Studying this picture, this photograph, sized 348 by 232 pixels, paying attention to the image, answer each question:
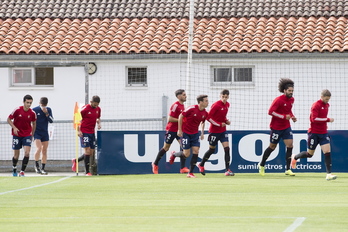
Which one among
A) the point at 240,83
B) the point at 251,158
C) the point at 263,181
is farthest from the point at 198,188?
the point at 240,83

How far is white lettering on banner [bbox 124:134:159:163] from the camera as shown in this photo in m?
20.5

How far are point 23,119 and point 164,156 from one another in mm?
3458

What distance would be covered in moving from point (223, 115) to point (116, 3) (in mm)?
11698

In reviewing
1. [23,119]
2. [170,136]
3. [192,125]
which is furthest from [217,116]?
[23,119]

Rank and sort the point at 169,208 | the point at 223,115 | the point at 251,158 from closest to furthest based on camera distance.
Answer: the point at 169,208 < the point at 223,115 < the point at 251,158

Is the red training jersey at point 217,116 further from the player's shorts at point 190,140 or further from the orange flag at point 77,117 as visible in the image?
the orange flag at point 77,117

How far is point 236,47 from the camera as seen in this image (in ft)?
83.7

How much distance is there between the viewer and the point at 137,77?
2575 cm

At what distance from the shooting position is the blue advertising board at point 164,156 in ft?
66.4

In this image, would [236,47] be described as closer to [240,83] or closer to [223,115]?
[240,83]

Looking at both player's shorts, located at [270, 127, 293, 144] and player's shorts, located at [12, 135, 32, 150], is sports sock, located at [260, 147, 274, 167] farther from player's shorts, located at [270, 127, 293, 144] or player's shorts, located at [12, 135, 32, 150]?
player's shorts, located at [12, 135, 32, 150]

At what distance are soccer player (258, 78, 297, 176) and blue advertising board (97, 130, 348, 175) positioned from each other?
1490 millimetres

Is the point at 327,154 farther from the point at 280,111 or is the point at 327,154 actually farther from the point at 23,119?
the point at 23,119

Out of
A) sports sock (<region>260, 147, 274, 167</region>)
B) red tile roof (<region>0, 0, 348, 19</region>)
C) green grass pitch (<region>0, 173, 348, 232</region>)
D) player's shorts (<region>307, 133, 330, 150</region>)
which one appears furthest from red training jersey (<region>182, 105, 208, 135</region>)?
red tile roof (<region>0, 0, 348, 19</region>)
